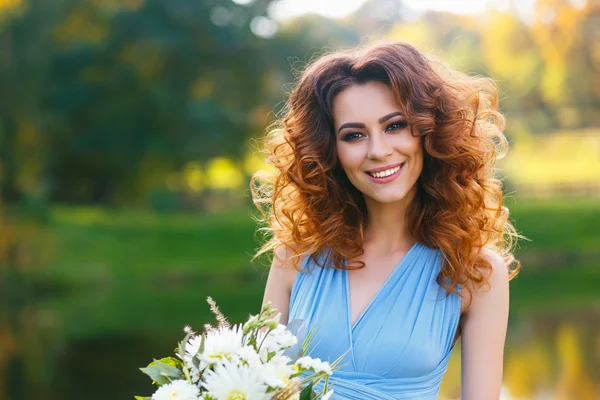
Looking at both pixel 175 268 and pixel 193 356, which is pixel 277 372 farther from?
pixel 175 268

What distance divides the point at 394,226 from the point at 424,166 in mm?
247

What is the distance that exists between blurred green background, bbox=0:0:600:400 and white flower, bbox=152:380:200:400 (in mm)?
10598

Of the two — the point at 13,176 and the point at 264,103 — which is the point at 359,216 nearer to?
the point at 13,176

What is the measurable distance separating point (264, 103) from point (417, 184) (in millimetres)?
26194

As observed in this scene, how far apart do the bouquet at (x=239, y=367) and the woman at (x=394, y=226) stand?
0.69 m

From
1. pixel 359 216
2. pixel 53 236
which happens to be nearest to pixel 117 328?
pixel 53 236

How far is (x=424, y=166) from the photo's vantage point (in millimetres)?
3180

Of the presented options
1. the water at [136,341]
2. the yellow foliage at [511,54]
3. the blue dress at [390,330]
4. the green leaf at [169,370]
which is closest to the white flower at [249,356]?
the green leaf at [169,370]


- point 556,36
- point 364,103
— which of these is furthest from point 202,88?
point 364,103

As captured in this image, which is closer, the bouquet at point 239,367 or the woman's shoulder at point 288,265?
the bouquet at point 239,367

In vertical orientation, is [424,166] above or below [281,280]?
above

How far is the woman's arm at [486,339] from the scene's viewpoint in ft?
9.66

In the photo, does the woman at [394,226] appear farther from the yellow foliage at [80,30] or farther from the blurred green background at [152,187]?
the yellow foliage at [80,30]

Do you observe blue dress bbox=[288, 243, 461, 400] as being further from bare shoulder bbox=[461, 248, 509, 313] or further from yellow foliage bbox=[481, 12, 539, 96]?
yellow foliage bbox=[481, 12, 539, 96]
